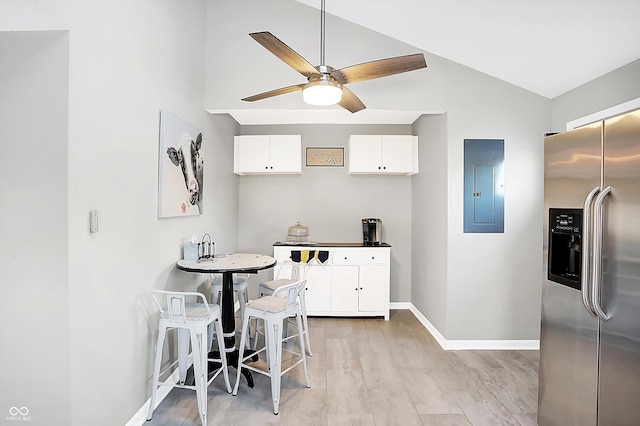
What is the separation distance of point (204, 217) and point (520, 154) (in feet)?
10.1

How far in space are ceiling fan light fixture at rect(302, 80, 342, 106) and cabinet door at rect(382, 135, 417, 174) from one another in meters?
2.13

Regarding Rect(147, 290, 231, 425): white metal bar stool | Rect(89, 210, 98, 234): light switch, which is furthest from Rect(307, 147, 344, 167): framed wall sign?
Rect(89, 210, 98, 234): light switch

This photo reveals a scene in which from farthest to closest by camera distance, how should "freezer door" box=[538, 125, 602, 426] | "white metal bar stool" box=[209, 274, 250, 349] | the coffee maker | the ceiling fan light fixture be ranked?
the coffee maker, "white metal bar stool" box=[209, 274, 250, 349], the ceiling fan light fixture, "freezer door" box=[538, 125, 602, 426]

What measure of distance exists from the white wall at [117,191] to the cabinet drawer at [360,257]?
193 cm

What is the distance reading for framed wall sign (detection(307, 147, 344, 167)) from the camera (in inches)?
197

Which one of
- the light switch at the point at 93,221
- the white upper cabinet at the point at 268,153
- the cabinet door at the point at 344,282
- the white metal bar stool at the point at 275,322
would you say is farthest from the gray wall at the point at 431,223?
the light switch at the point at 93,221

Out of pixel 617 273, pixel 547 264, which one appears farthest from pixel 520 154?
pixel 617 273

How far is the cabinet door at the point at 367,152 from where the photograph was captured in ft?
15.0

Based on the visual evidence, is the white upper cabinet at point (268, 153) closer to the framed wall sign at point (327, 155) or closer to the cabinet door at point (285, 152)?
the cabinet door at point (285, 152)

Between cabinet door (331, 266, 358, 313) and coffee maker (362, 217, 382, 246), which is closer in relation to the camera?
cabinet door (331, 266, 358, 313)

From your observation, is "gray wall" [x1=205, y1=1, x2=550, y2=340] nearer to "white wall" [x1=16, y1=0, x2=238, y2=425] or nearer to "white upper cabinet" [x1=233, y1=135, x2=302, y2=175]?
"white wall" [x1=16, y1=0, x2=238, y2=425]

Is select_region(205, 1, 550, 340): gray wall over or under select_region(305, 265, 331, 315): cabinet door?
over

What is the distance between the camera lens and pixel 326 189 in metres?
5.03

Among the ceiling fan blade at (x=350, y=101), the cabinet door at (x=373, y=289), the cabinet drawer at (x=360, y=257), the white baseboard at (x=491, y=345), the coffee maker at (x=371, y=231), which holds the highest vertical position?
the ceiling fan blade at (x=350, y=101)
